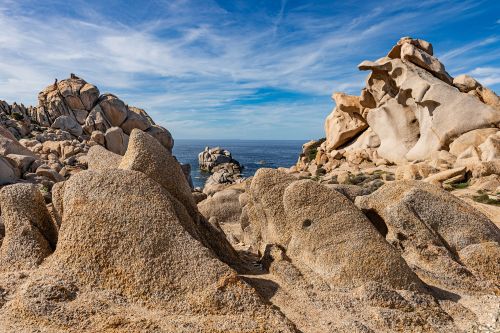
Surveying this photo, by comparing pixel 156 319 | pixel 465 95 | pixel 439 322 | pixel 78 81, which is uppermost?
pixel 78 81

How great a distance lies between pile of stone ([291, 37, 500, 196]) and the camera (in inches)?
1065

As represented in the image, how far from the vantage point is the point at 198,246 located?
26.3 ft

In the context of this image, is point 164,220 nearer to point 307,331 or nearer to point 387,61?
point 307,331

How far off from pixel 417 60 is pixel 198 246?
36.1 m

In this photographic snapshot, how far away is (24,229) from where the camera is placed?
8.76 meters

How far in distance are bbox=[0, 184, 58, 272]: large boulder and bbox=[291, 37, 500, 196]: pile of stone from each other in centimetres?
2178

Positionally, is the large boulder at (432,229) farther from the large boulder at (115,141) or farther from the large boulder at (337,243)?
the large boulder at (115,141)

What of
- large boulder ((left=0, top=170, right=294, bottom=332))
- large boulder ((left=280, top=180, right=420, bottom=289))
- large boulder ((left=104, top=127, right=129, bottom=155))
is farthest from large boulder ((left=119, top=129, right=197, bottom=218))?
large boulder ((left=104, top=127, right=129, bottom=155))

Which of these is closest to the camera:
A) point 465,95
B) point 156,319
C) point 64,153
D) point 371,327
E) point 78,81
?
point 156,319

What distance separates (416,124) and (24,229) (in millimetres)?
36519

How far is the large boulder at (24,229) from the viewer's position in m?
8.42

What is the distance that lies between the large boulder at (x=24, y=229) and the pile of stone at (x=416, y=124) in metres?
21.8

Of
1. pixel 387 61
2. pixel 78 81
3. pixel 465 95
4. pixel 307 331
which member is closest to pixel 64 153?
pixel 78 81

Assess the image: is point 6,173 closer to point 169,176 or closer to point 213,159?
point 169,176
